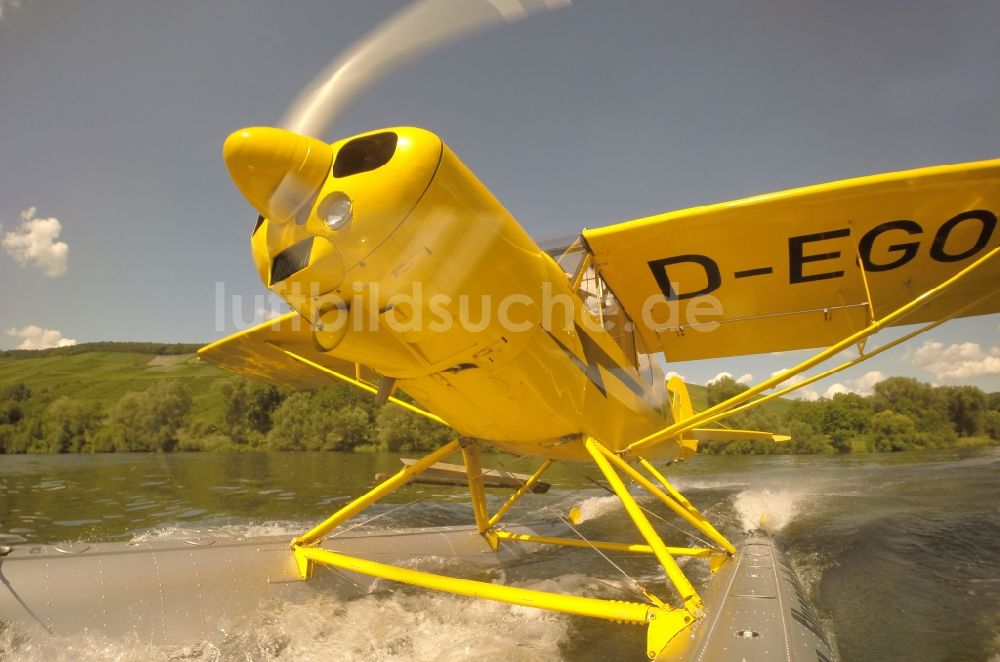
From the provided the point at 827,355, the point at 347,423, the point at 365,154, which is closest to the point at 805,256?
the point at 827,355

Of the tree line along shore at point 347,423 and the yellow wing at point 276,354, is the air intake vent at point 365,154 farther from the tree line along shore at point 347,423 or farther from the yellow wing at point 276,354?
the tree line along shore at point 347,423

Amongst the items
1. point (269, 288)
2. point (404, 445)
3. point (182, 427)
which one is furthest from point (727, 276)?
point (182, 427)

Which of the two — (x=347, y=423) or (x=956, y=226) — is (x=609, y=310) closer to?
(x=956, y=226)

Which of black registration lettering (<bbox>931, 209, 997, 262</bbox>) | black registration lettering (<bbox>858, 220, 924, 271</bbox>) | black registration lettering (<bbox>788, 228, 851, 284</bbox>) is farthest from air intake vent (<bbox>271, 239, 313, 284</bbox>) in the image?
black registration lettering (<bbox>931, 209, 997, 262</bbox>)

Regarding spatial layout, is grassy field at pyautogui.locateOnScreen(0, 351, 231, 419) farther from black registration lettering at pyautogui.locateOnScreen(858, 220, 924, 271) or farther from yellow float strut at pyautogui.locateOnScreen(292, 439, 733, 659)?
black registration lettering at pyautogui.locateOnScreen(858, 220, 924, 271)

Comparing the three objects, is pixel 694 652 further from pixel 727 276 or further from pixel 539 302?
pixel 727 276
